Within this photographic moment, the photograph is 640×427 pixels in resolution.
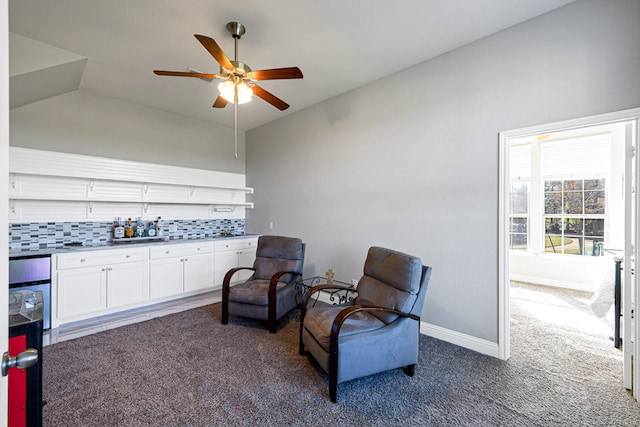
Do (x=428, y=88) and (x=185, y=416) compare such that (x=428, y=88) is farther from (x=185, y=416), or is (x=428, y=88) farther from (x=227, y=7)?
(x=185, y=416)

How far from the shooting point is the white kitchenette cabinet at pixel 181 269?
3867 millimetres

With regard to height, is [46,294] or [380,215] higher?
[380,215]

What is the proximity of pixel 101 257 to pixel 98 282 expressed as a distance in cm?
30

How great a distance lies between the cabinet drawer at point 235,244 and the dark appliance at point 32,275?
6.58ft

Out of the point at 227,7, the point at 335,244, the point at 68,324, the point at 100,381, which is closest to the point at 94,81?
the point at 227,7

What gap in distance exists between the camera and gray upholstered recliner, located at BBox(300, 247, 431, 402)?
205cm

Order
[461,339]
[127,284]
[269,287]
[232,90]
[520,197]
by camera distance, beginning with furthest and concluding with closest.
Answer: [520,197] → [127,284] → [269,287] → [461,339] → [232,90]

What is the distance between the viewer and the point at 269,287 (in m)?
3.18

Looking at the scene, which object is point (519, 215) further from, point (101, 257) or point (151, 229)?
point (101, 257)

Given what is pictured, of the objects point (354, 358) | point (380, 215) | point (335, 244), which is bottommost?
point (354, 358)

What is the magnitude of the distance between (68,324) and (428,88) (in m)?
4.85

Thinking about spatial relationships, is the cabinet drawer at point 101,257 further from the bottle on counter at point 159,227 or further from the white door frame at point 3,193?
the white door frame at point 3,193

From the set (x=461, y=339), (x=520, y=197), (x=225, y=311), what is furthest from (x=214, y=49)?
(x=520, y=197)

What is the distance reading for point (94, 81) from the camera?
3.50 meters
